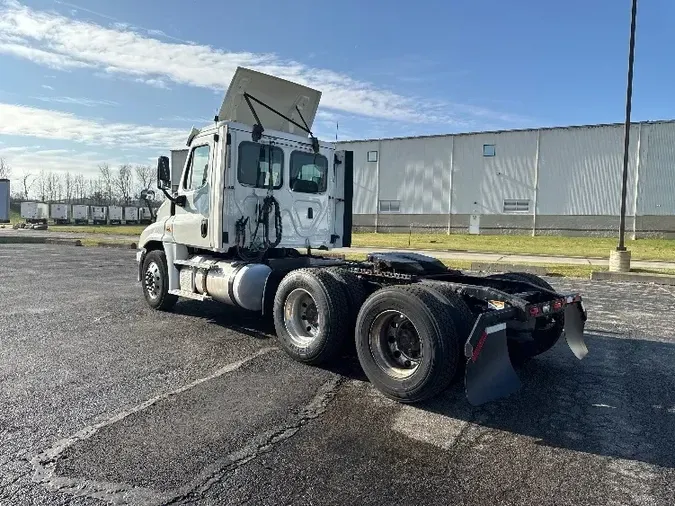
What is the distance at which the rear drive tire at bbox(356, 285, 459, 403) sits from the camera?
4434mm

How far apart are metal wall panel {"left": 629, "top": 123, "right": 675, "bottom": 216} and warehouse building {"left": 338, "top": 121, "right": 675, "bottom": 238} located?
0.17 feet

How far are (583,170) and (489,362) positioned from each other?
104 feet

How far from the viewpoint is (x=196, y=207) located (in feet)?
25.6

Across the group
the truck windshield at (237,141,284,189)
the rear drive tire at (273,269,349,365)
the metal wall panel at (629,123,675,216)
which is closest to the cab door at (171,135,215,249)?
Answer: the truck windshield at (237,141,284,189)

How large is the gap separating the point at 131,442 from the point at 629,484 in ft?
10.8

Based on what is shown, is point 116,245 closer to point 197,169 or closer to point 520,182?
point 197,169

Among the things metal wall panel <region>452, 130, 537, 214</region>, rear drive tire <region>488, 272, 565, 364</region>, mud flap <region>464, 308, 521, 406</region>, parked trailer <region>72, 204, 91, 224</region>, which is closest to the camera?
mud flap <region>464, 308, 521, 406</region>

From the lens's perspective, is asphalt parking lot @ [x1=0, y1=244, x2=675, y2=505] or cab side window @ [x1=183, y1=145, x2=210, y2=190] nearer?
asphalt parking lot @ [x1=0, y1=244, x2=675, y2=505]

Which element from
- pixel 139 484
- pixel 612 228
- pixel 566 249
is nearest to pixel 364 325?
pixel 139 484

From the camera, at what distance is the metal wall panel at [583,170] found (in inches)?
1251

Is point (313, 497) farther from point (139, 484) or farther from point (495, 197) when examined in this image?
point (495, 197)

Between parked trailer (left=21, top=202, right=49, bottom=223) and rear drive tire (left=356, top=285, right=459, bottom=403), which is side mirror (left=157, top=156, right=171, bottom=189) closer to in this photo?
rear drive tire (left=356, top=285, right=459, bottom=403)

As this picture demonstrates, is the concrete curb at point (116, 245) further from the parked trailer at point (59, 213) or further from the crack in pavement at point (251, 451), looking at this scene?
the parked trailer at point (59, 213)

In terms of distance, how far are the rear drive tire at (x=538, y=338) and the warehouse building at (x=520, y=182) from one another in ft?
80.7
